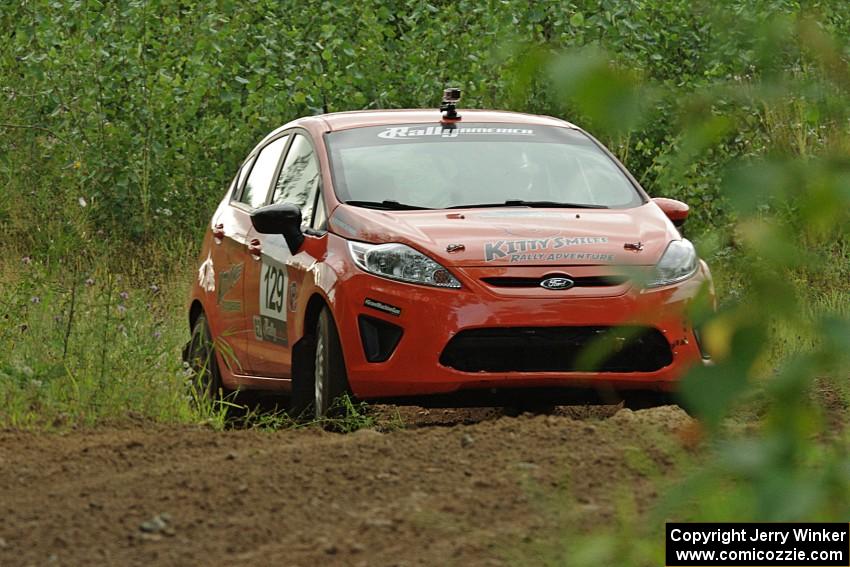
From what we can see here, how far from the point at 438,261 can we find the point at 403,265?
0.16 m

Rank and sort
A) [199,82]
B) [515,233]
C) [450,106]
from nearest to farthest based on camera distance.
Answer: [515,233]
[450,106]
[199,82]

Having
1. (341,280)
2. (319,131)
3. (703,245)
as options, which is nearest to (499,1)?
(319,131)

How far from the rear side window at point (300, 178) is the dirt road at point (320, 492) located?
234 centimetres

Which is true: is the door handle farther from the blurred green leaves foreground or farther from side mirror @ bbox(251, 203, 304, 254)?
the blurred green leaves foreground

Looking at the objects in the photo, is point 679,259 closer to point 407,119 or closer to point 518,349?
point 518,349

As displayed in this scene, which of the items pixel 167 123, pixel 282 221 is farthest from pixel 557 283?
pixel 167 123

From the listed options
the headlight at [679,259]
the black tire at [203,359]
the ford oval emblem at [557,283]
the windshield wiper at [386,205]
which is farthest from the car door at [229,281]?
the headlight at [679,259]

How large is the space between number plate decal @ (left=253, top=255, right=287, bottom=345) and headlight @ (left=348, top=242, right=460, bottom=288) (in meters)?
0.88

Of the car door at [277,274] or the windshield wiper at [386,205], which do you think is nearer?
the windshield wiper at [386,205]

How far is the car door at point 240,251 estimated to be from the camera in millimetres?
8820

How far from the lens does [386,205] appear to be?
7.84 meters

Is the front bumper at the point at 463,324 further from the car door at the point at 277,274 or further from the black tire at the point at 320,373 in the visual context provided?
the car door at the point at 277,274

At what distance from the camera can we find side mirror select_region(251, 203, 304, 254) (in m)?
7.88

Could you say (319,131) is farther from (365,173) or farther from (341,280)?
(341,280)
